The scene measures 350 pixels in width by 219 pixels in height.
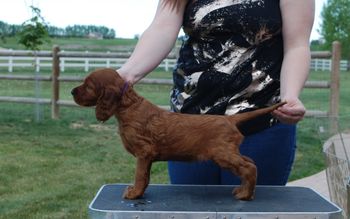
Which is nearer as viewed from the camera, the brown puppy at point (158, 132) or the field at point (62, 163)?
the brown puppy at point (158, 132)

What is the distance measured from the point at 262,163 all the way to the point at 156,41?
53cm

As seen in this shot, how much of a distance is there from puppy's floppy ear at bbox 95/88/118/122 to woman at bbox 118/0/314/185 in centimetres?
28

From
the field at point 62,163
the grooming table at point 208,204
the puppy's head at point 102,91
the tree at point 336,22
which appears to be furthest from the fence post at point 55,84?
the tree at point 336,22

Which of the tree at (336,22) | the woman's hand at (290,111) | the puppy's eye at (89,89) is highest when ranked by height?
the puppy's eye at (89,89)

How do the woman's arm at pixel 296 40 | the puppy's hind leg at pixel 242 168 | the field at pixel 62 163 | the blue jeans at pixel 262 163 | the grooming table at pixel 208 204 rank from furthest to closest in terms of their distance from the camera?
the field at pixel 62 163
the blue jeans at pixel 262 163
the woman's arm at pixel 296 40
the puppy's hind leg at pixel 242 168
the grooming table at pixel 208 204

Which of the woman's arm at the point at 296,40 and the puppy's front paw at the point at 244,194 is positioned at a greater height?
the woman's arm at the point at 296,40

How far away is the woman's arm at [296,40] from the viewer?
215 cm

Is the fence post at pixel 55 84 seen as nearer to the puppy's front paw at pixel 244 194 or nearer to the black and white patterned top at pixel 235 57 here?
the black and white patterned top at pixel 235 57

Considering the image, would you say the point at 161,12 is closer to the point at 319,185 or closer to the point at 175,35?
the point at 175,35

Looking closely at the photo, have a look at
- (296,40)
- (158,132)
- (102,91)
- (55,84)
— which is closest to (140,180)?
(158,132)

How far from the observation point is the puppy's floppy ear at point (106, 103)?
192 cm

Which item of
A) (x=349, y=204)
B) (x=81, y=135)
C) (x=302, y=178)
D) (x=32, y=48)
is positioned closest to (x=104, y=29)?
(x=32, y=48)

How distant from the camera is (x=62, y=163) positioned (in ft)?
24.8

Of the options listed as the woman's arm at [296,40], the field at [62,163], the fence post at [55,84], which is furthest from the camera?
the fence post at [55,84]
